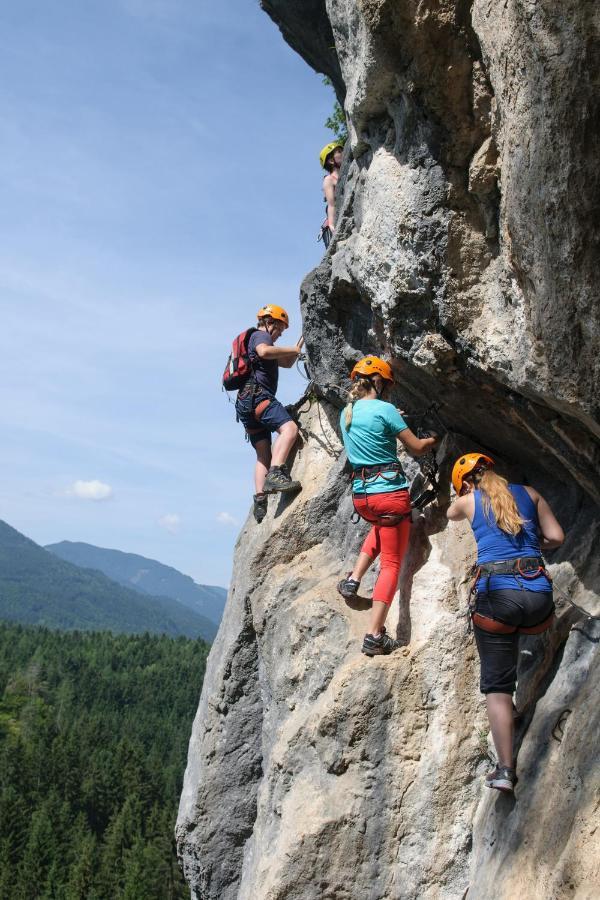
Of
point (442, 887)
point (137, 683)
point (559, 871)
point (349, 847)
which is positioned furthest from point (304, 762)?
point (137, 683)

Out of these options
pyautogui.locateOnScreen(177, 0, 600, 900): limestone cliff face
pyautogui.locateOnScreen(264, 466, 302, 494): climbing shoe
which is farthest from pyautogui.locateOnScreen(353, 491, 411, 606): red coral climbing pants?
pyautogui.locateOnScreen(264, 466, 302, 494): climbing shoe

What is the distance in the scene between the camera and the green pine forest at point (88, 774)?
1909 inches

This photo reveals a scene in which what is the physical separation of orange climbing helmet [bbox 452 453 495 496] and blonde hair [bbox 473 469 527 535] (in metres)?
0.23

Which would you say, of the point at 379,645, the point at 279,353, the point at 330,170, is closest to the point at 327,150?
the point at 330,170

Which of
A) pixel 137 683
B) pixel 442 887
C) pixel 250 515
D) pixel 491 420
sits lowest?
pixel 137 683

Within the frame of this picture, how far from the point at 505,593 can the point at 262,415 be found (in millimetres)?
5130

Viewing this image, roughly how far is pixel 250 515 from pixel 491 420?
4.90 meters

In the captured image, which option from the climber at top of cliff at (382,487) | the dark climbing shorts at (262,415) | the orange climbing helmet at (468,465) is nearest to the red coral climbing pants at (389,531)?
the climber at top of cliff at (382,487)

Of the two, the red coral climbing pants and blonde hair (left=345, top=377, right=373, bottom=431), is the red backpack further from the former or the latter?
the red coral climbing pants

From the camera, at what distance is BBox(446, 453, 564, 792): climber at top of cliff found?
227 inches

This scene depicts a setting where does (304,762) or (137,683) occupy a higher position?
(304,762)

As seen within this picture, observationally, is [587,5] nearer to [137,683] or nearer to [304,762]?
[304,762]

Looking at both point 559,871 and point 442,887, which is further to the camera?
point 442,887

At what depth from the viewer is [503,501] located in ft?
20.0
